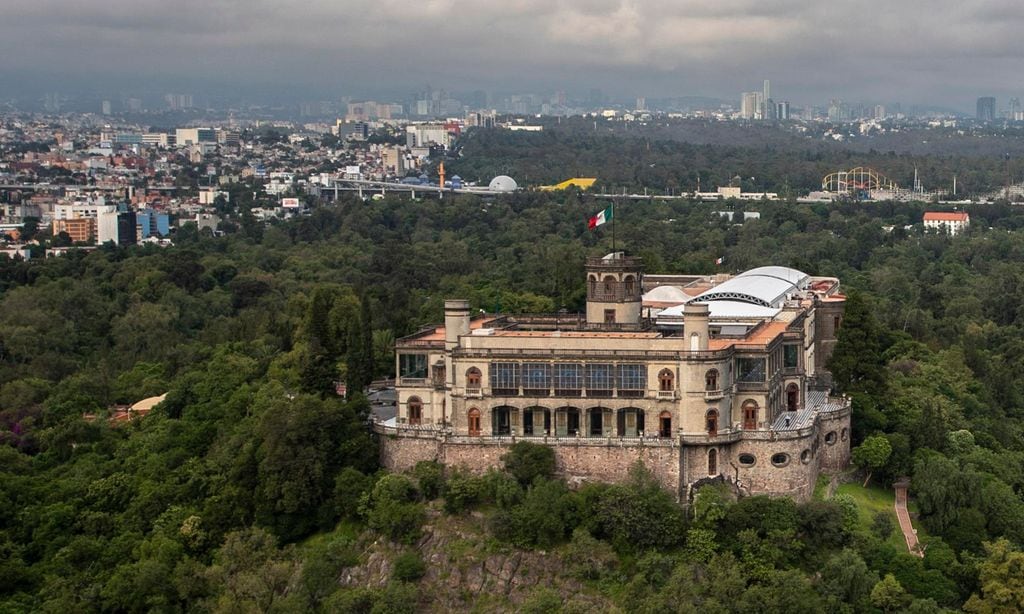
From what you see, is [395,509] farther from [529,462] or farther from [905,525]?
[905,525]

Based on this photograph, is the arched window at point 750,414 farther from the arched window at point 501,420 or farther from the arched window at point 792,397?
the arched window at point 501,420

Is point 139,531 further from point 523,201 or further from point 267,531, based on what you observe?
point 523,201

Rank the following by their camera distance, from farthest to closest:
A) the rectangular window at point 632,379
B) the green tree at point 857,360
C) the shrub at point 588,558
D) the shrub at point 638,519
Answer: the green tree at point 857,360 → the rectangular window at point 632,379 → the shrub at point 638,519 → the shrub at point 588,558

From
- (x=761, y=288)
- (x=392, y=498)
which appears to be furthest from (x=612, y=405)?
(x=761, y=288)

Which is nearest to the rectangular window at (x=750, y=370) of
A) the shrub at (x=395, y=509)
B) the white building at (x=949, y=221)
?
the shrub at (x=395, y=509)

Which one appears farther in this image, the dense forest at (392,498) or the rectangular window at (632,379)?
the rectangular window at (632,379)

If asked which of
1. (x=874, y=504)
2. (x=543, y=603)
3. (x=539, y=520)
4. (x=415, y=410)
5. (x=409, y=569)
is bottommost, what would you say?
(x=543, y=603)
